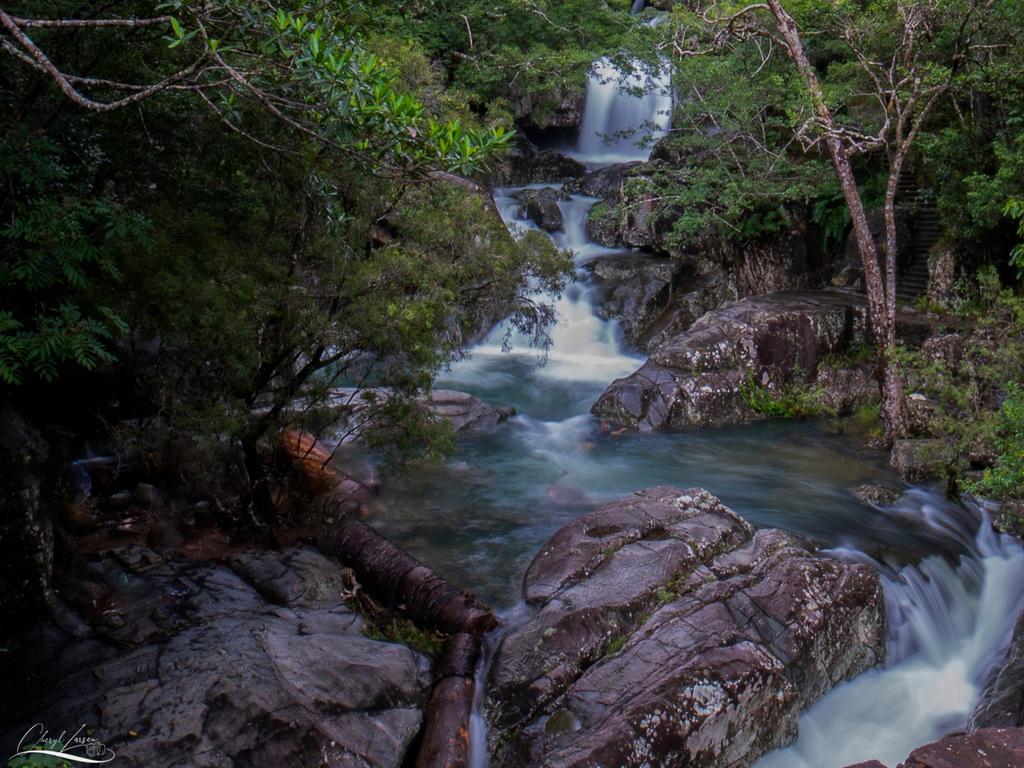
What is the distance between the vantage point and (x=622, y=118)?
25.5m

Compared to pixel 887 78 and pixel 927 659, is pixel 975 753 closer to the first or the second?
pixel 927 659

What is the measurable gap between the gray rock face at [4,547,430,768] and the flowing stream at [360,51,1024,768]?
2.96 feet

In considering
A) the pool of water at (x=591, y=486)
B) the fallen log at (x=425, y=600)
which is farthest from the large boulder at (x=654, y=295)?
the fallen log at (x=425, y=600)

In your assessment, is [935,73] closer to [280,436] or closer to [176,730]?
[280,436]

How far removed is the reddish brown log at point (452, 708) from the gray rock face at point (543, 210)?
604 inches

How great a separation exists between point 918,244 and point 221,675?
1594cm

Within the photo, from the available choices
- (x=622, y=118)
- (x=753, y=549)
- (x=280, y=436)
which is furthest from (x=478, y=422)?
(x=622, y=118)

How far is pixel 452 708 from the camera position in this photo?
5.89 metres

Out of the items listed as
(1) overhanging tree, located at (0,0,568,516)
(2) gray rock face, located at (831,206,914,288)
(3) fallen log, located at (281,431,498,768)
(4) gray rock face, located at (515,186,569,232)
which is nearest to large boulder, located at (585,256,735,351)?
(4) gray rock face, located at (515,186,569,232)

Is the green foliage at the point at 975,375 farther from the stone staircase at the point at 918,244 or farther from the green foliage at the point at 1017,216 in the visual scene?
the stone staircase at the point at 918,244

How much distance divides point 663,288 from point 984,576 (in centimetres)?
1064

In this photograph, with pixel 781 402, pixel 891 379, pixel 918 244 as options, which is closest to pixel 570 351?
pixel 781 402

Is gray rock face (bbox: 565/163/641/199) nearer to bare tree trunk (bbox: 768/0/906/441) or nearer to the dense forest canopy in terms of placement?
the dense forest canopy

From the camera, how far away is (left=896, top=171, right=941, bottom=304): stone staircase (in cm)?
1567
